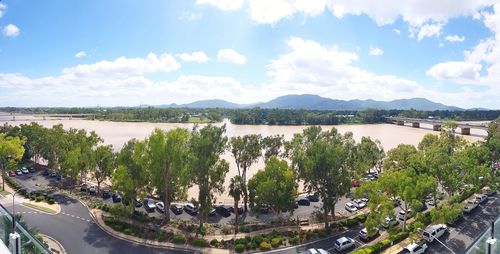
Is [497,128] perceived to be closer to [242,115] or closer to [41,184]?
[41,184]

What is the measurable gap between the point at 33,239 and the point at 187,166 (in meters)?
21.3

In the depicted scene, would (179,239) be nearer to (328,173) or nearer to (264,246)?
(264,246)

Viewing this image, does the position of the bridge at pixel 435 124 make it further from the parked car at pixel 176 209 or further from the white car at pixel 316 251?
the white car at pixel 316 251

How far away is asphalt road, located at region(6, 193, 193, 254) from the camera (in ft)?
69.9

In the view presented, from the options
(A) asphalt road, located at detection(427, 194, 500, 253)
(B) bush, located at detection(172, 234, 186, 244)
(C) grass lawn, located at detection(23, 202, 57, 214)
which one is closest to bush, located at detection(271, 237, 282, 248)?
(B) bush, located at detection(172, 234, 186, 244)

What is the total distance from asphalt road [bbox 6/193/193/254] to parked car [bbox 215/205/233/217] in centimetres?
782

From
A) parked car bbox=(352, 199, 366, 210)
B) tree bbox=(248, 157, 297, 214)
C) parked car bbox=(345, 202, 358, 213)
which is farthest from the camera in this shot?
parked car bbox=(352, 199, 366, 210)

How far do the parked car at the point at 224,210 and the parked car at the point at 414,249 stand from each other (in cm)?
1358

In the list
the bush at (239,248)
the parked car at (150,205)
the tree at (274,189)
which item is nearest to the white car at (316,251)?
the bush at (239,248)

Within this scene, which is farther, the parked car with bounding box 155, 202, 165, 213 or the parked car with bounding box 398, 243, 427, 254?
the parked car with bounding box 155, 202, 165, 213

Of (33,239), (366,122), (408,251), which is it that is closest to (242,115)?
(366,122)

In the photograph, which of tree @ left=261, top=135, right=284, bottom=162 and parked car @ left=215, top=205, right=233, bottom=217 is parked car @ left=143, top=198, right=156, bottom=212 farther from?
tree @ left=261, top=135, right=284, bottom=162

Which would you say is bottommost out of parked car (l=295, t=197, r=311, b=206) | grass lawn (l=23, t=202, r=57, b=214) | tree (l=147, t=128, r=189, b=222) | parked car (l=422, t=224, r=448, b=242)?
parked car (l=295, t=197, r=311, b=206)

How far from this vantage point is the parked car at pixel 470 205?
2714 cm
